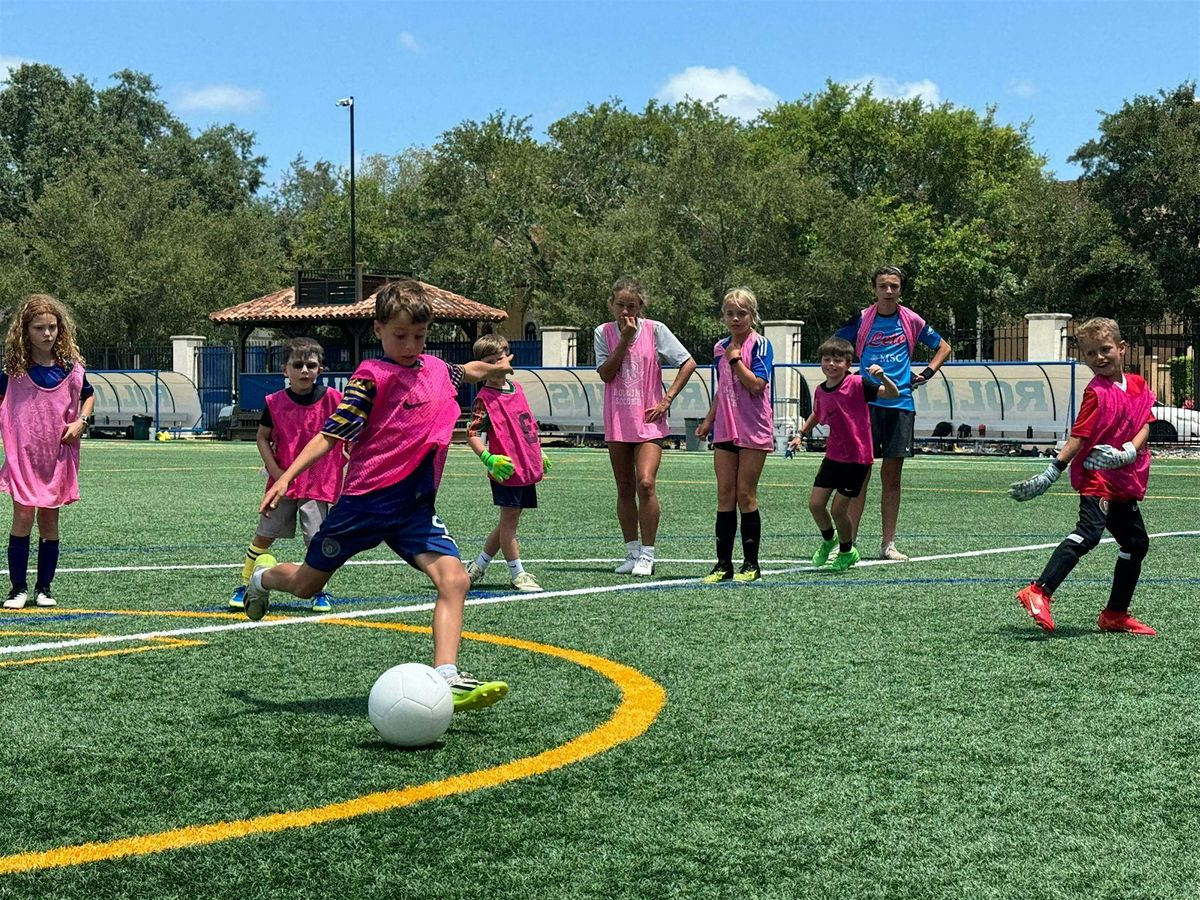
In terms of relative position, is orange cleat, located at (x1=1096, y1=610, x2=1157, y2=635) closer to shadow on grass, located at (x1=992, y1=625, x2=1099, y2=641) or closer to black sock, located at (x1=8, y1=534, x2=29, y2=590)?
shadow on grass, located at (x1=992, y1=625, x2=1099, y2=641)

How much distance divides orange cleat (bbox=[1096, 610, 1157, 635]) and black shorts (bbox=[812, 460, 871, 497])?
3.12 meters

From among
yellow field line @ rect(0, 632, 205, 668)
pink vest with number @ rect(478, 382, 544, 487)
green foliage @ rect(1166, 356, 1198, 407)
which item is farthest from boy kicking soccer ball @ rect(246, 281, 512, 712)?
green foliage @ rect(1166, 356, 1198, 407)

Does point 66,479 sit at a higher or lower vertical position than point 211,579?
higher

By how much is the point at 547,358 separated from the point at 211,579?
35.3 metres

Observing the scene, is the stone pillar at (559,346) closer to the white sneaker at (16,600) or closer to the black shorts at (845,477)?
the black shorts at (845,477)

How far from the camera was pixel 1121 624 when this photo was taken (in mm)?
7441

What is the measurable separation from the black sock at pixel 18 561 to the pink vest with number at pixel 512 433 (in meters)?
2.92

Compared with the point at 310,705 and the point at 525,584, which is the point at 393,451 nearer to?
the point at 310,705

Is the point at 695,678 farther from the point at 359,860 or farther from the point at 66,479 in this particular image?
the point at 66,479

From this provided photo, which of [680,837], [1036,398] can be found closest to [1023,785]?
[680,837]

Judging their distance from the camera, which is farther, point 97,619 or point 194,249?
point 194,249

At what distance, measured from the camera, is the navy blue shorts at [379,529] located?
19.0 ft

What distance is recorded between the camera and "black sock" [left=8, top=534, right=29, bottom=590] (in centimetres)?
882

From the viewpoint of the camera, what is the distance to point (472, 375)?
6.46m
